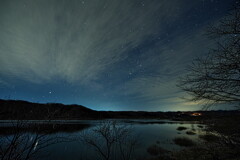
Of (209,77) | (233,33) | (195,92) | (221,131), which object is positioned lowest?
(221,131)

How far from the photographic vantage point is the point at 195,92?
4516 millimetres

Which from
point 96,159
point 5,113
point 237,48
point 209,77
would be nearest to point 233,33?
point 237,48

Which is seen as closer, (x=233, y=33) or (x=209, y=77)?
(x=233, y=33)

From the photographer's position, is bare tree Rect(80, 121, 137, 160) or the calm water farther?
bare tree Rect(80, 121, 137, 160)

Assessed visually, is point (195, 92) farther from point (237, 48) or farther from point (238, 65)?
point (237, 48)

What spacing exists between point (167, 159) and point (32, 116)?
15916 mm

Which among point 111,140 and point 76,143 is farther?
point 76,143

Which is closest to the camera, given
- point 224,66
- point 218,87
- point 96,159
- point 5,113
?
point 224,66

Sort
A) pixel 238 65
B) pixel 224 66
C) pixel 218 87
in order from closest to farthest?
pixel 238 65, pixel 224 66, pixel 218 87

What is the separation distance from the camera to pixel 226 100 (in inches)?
164

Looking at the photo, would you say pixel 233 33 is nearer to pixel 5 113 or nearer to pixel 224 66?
pixel 224 66

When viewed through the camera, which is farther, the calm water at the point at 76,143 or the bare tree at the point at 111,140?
the bare tree at the point at 111,140

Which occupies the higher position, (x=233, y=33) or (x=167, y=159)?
(x=233, y=33)

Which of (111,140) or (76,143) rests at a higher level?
(111,140)
